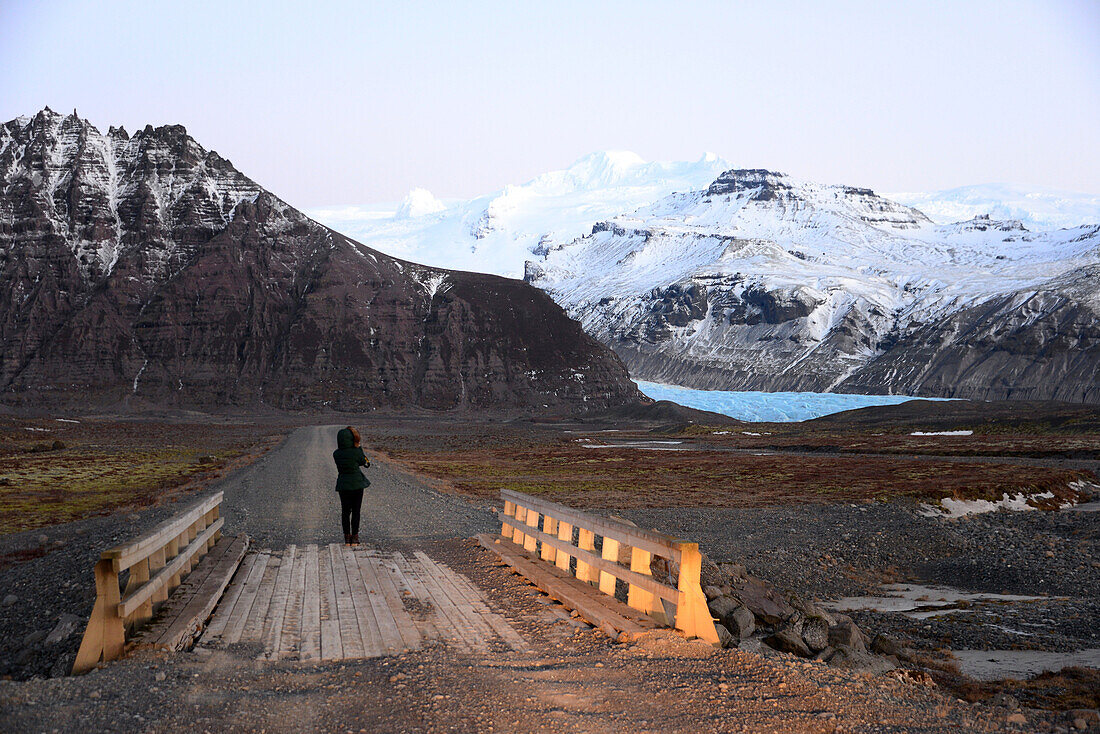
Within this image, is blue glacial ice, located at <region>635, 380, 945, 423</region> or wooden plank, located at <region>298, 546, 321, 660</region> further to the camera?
blue glacial ice, located at <region>635, 380, 945, 423</region>

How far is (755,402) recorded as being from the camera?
170 metres

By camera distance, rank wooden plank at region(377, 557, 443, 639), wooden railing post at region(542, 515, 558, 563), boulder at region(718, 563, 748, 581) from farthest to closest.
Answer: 1. boulder at region(718, 563, 748, 581)
2. wooden railing post at region(542, 515, 558, 563)
3. wooden plank at region(377, 557, 443, 639)

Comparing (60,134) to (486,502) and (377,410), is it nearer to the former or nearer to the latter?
(377,410)

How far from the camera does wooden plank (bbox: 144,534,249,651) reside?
764cm

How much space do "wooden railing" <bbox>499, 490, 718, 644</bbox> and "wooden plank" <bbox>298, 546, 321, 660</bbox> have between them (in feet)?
10.1

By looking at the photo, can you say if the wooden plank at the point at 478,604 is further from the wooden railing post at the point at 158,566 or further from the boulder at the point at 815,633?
the boulder at the point at 815,633

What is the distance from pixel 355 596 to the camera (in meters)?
10.0

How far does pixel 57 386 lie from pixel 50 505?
12365cm

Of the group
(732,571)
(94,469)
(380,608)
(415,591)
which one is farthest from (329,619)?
(94,469)

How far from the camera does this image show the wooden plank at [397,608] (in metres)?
8.11

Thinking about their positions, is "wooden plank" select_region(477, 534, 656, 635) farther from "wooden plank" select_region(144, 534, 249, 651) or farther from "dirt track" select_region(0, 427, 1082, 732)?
"wooden plank" select_region(144, 534, 249, 651)

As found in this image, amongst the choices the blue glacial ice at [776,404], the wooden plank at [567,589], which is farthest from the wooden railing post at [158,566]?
the blue glacial ice at [776,404]

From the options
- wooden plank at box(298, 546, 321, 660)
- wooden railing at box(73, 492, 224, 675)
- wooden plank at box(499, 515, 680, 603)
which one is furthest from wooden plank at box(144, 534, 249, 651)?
wooden plank at box(499, 515, 680, 603)

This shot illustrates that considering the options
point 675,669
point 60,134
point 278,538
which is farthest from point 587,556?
point 60,134
